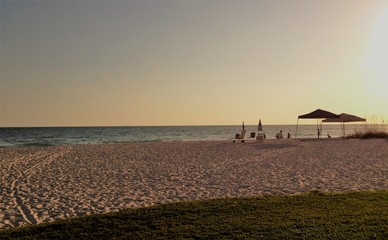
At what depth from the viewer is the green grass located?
497 centimetres

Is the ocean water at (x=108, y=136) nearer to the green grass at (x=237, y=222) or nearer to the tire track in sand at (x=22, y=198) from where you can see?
the tire track in sand at (x=22, y=198)

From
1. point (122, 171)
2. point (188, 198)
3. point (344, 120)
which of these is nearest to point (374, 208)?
point (188, 198)

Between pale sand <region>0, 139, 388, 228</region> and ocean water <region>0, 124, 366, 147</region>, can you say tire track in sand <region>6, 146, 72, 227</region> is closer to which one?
pale sand <region>0, 139, 388, 228</region>

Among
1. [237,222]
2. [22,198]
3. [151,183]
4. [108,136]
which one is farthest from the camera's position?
[108,136]

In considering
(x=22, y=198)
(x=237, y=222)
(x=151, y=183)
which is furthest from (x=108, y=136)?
(x=237, y=222)

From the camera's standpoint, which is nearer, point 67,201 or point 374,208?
point 374,208

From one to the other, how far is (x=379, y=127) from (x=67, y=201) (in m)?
32.8

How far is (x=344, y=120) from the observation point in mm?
34625

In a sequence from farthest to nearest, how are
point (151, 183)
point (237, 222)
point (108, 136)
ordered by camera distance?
point (108, 136) < point (151, 183) < point (237, 222)

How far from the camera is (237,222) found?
5.50 metres

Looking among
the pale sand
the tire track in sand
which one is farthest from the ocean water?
the tire track in sand

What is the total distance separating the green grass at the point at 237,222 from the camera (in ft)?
16.3

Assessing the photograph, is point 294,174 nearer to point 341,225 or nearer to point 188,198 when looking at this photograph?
point 188,198

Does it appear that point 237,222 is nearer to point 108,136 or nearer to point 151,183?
point 151,183
